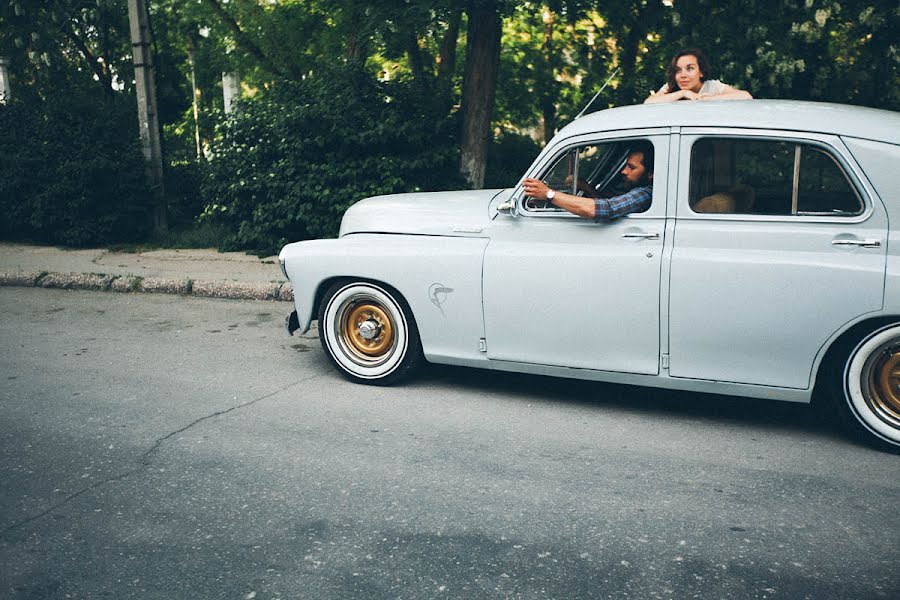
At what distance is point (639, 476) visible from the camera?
169 inches

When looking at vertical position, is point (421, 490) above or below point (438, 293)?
below

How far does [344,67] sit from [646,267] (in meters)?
7.46

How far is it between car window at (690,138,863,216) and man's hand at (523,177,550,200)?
83 centimetres

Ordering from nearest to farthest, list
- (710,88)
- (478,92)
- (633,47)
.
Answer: (710,88) < (478,92) < (633,47)

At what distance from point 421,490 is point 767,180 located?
2492 mm

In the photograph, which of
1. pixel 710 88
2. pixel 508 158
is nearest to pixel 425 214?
pixel 710 88

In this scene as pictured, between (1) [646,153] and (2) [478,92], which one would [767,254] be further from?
(2) [478,92]

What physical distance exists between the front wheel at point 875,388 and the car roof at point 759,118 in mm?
1070

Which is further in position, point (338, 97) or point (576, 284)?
point (338, 97)

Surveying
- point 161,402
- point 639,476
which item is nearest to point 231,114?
point 161,402

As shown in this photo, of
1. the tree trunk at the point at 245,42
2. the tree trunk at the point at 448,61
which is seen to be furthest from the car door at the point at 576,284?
the tree trunk at the point at 245,42

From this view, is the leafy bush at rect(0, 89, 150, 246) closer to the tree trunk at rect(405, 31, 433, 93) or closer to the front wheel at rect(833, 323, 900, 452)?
the tree trunk at rect(405, 31, 433, 93)

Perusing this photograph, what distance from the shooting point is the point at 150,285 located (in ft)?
30.3

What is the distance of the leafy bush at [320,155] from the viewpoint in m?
10.7
